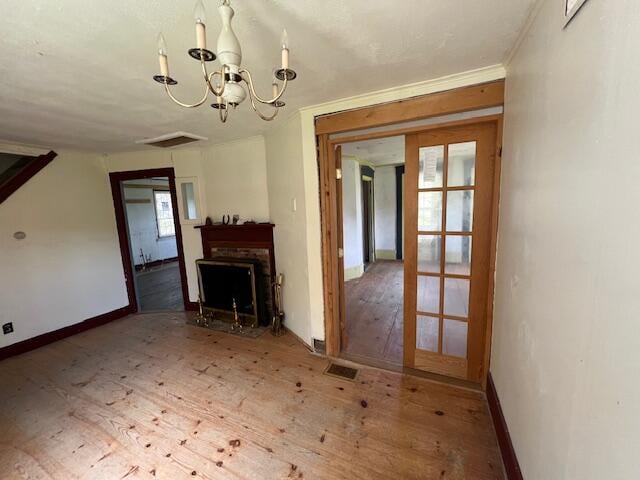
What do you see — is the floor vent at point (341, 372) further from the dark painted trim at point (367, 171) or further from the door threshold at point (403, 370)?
the dark painted trim at point (367, 171)

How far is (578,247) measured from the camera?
80cm

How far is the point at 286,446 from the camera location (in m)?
1.63

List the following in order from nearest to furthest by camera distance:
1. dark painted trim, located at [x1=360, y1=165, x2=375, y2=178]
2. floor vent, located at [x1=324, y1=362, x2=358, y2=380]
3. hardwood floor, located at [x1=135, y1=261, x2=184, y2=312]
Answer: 1. floor vent, located at [x1=324, y1=362, x2=358, y2=380]
2. hardwood floor, located at [x1=135, y1=261, x2=184, y2=312]
3. dark painted trim, located at [x1=360, y1=165, x2=375, y2=178]

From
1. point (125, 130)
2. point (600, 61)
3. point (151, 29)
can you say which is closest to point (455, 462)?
point (600, 61)

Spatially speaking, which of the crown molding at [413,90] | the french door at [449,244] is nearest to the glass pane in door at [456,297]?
the french door at [449,244]

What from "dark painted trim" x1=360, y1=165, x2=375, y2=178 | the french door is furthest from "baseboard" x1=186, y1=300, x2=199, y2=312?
"dark painted trim" x1=360, y1=165, x2=375, y2=178

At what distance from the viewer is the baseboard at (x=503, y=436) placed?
1302 mm

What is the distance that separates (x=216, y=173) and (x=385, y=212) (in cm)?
412

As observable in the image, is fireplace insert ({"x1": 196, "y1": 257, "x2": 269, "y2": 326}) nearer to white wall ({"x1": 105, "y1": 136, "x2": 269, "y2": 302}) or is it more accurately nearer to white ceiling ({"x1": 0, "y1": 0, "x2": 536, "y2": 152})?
white wall ({"x1": 105, "y1": 136, "x2": 269, "y2": 302})

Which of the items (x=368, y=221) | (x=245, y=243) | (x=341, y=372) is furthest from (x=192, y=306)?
(x=368, y=221)

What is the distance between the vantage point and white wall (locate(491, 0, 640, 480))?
594 millimetres

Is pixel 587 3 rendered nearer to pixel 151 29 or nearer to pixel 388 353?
pixel 151 29

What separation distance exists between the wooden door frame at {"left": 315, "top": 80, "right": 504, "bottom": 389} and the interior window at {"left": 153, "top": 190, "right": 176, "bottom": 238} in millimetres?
6221

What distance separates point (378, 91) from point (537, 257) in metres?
1.56
